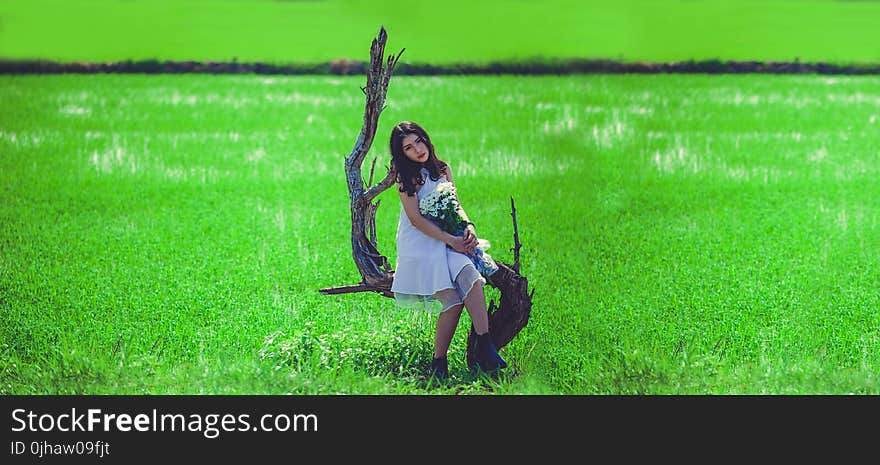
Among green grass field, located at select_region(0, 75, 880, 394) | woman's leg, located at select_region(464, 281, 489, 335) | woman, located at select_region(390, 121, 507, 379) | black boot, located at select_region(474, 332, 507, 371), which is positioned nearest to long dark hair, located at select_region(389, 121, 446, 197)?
woman, located at select_region(390, 121, 507, 379)

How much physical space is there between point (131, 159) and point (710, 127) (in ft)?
25.8

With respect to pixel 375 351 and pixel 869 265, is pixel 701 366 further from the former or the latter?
pixel 869 265

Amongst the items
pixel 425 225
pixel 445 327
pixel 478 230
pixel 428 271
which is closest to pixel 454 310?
pixel 445 327

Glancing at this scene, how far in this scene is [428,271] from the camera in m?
4.79

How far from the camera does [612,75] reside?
57.3ft

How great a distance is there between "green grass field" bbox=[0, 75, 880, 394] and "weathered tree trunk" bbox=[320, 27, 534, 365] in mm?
311

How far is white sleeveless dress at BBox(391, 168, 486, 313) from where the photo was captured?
188 inches

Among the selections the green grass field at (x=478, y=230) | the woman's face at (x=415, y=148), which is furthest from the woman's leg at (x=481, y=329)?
the woman's face at (x=415, y=148)

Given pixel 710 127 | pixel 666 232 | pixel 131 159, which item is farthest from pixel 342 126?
pixel 666 232

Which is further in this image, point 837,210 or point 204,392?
point 837,210

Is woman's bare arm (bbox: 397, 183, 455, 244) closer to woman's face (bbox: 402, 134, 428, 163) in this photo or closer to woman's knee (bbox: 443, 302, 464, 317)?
woman's face (bbox: 402, 134, 428, 163)

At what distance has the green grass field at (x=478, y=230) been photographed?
18.2 feet

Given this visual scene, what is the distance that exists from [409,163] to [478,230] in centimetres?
437

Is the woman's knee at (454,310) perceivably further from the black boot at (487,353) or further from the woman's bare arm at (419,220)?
the woman's bare arm at (419,220)
